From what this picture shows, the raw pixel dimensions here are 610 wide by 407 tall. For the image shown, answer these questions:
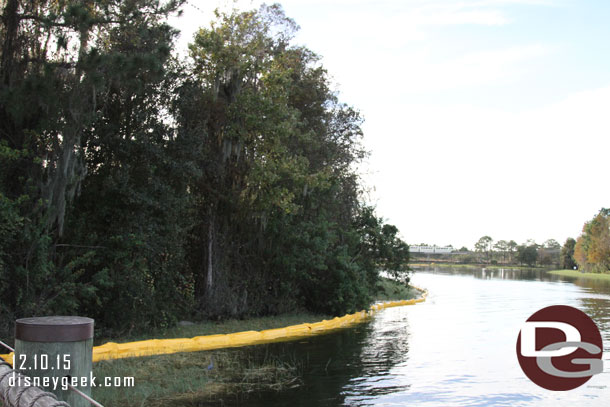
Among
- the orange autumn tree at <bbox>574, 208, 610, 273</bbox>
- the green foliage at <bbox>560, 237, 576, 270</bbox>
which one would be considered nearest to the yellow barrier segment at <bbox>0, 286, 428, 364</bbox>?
the orange autumn tree at <bbox>574, 208, 610, 273</bbox>

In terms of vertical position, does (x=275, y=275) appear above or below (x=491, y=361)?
above

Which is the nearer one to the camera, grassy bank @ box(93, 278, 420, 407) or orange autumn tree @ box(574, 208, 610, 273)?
grassy bank @ box(93, 278, 420, 407)

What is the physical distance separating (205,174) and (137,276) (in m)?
3.76

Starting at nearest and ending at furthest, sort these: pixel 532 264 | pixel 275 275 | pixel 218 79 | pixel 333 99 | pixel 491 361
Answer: pixel 491 361, pixel 218 79, pixel 275 275, pixel 333 99, pixel 532 264

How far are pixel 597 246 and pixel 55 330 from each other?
82490 millimetres

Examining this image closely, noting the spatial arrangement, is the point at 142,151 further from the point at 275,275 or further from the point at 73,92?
the point at 275,275

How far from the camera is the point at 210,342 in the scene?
469 inches

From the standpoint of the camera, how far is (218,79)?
14.4 metres

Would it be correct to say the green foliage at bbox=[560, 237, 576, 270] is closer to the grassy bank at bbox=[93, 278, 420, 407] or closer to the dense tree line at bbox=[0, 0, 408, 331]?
the dense tree line at bbox=[0, 0, 408, 331]

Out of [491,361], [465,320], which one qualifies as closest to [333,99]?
[465,320]

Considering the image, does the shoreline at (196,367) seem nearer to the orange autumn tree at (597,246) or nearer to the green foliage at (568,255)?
the orange autumn tree at (597,246)

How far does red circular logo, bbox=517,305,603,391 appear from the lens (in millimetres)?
10216

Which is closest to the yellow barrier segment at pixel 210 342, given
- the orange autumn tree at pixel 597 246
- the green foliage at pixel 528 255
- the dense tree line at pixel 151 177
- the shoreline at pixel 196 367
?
the shoreline at pixel 196 367

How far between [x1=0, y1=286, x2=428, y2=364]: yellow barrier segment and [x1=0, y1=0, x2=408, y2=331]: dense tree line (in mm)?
1225
